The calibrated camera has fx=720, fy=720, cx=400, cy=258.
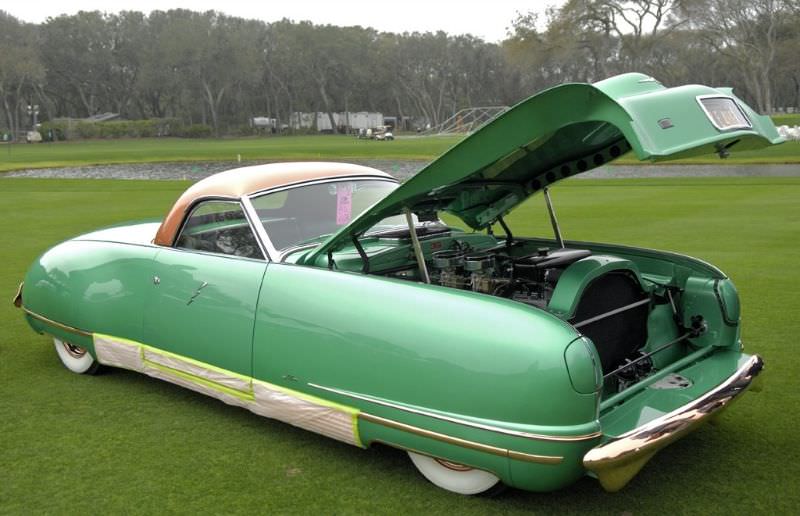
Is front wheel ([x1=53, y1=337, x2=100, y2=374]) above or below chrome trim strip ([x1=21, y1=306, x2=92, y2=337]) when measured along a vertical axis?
below

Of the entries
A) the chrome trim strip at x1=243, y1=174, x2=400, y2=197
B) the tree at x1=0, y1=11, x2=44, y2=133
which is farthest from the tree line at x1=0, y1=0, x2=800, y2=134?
the chrome trim strip at x1=243, y1=174, x2=400, y2=197

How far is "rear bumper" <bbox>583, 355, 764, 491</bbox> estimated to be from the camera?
259 centimetres

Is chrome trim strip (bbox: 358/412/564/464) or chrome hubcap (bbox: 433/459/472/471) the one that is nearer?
chrome trim strip (bbox: 358/412/564/464)

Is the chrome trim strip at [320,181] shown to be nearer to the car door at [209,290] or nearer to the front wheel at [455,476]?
the car door at [209,290]

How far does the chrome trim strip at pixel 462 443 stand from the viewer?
267 centimetres

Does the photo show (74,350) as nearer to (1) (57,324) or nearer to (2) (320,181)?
(1) (57,324)

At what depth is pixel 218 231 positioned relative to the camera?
13.8 feet

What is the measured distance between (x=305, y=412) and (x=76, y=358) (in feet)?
7.39

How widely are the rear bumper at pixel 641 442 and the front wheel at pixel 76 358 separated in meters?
3.38

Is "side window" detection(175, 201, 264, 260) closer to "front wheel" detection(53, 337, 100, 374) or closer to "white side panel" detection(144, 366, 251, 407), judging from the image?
"white side panel" detection(144, 366, 251, 407)

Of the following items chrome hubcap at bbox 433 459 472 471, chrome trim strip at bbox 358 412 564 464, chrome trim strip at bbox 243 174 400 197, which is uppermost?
chrome trim strip at bbox 243 174 400 197

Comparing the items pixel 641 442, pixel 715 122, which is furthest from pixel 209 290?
pixel 715 122

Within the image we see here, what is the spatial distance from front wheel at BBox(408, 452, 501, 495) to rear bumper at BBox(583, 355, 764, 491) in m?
0.48

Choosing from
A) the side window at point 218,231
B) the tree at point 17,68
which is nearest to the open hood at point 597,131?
the side window at point 218,231
